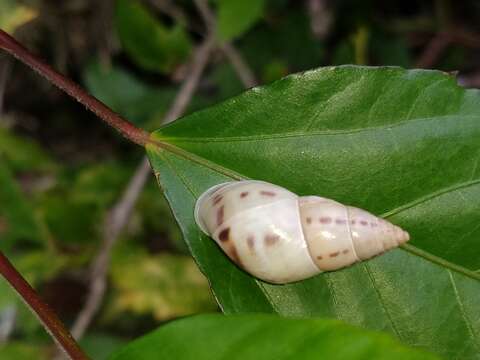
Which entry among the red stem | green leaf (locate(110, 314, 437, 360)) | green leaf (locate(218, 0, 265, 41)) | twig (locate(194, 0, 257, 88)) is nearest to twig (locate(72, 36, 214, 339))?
twig (locate(194, 0, 257, 88))

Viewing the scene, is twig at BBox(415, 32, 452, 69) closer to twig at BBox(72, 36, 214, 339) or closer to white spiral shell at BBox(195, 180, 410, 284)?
twig at BBox(72, 36, 214, 339)

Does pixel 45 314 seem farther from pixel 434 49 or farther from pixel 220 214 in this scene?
pixel 434 49

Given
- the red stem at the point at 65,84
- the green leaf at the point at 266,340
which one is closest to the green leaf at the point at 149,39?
the red stem at the point at 65,84

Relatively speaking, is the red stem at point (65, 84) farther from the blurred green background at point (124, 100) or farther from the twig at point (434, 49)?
the twig at point (434, 49)

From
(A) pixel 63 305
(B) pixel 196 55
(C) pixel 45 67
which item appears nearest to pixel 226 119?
(C) pixel 45 67

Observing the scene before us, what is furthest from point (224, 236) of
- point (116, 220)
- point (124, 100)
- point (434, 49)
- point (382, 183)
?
point (434, 49)

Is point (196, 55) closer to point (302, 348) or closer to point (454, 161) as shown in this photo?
point (454, 161)
